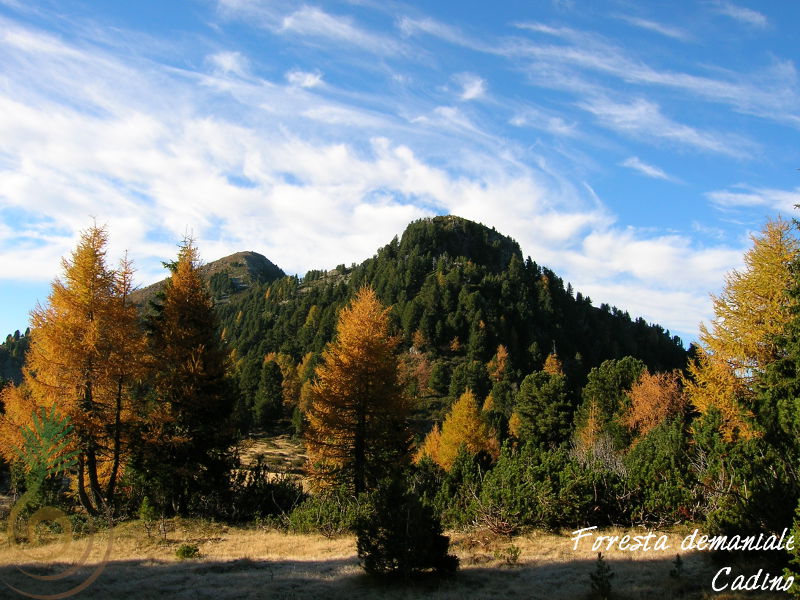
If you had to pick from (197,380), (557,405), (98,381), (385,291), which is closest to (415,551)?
(197,380)

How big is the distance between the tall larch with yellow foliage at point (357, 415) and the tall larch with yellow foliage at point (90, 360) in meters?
6.79

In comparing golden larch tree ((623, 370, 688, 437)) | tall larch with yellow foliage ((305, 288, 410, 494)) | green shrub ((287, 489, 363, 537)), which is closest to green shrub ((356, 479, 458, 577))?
green shrub ((287, 489, 363, 537))

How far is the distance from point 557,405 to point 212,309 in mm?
34818

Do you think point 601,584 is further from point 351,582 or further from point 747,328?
point 747,328

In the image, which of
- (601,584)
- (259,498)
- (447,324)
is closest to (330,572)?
(601,584)

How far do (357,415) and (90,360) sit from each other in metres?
9.70

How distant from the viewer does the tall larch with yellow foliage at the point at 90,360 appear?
624 inches

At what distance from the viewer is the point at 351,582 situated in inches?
392

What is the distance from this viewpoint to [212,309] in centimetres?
1903

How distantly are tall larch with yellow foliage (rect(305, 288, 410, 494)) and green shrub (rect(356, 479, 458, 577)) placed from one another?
8919mm

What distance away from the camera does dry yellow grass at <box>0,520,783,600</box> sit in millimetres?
9055

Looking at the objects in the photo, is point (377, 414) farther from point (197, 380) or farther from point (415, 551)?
point (415, 551)

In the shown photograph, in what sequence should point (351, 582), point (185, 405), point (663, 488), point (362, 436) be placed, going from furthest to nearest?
point (362, 436)
point (185, 405)
point (663, 488)
point (351, 582)

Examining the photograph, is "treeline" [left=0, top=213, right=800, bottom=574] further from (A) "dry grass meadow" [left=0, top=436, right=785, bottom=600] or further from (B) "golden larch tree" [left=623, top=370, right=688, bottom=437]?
(B) "golden larch tree" [left=623, top=370, right=688, bottom=437]
